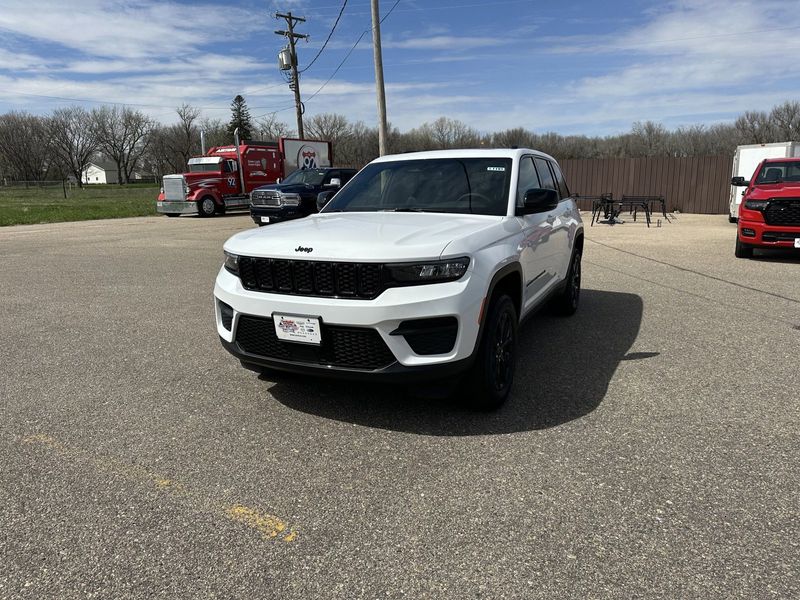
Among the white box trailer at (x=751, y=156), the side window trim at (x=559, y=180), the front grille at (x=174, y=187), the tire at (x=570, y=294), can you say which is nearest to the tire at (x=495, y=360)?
the tire at (x=570, y=294)

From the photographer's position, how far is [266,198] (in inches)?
664

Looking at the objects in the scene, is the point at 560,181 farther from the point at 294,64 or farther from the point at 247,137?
the point at 247,137

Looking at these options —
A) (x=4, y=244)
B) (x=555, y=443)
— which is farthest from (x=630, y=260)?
(x=4, y=244)

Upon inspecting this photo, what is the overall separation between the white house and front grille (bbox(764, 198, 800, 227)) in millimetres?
141625

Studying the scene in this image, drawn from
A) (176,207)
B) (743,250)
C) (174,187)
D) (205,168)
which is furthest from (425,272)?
(205,168)

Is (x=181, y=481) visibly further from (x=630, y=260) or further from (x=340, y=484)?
(x=630, y=260)

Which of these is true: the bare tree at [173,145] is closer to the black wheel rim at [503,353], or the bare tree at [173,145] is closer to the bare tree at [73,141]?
the bare tree at [73,141]

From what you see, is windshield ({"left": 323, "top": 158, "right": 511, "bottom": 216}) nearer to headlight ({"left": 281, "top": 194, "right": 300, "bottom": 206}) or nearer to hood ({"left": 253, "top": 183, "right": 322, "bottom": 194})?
headlight ({"left": 281, "top": 194, "right": 300, "bottom": 206})

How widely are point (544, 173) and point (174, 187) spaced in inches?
843

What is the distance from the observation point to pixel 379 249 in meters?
3.15

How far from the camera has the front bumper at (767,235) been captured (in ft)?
30.5

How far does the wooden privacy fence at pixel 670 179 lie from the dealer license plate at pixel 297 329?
79.3 ft

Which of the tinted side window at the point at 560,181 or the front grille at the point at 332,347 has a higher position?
the tinted side window at the point at 560,181

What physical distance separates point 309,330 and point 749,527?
7.66ft
